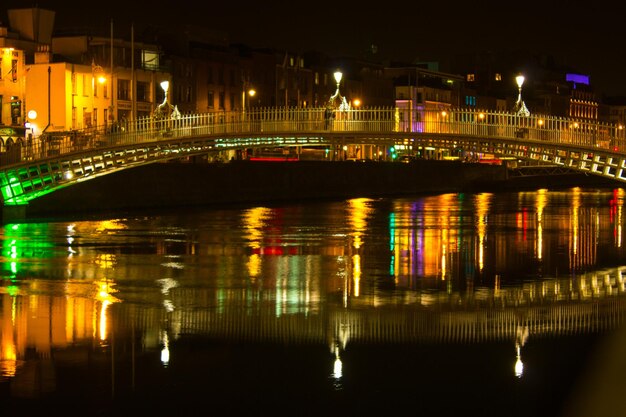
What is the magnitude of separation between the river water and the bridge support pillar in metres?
7.09

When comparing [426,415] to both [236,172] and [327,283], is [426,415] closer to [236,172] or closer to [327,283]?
[327,283]

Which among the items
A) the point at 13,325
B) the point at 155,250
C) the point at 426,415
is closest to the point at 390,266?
the point at 155,250

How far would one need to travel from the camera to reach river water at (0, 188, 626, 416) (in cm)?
1872

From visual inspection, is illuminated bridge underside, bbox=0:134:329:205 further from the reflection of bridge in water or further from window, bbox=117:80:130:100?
window, bbox=117:80:130:100

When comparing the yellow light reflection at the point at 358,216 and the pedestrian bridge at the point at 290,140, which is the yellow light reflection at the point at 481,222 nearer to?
the pedestrian bridge at the point at 290,140

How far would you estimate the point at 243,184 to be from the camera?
7644 centimetres

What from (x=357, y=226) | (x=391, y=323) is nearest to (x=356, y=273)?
(x=391, y=323)

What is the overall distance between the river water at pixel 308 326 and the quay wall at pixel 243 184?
1465 centimetres

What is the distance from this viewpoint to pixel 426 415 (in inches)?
705

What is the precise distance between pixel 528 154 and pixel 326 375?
105 feet

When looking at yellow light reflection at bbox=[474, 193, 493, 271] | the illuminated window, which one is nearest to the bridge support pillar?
yellow light reflection at bbox=[474, 193, 493, 271]

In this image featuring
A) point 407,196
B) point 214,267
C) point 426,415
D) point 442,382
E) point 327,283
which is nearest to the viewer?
point 426,415

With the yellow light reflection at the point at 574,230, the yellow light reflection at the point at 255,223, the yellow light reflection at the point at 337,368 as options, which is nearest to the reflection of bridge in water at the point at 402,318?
the yellow light reflection at the point at 337,368

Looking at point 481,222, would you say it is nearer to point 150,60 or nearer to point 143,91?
point 143,91
